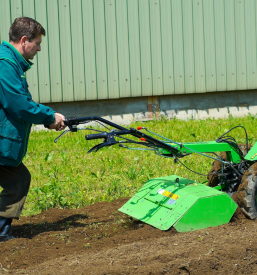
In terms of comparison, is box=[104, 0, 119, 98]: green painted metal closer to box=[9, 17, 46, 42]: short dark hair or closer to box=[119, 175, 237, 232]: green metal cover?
box=[119, 175, 237, 232]: green metal cover

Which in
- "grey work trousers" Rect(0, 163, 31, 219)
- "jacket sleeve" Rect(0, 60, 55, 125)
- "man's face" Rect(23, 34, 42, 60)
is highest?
"man's face" Rect(23, 34, 42, 60)

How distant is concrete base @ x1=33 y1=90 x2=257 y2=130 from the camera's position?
797 centimetres

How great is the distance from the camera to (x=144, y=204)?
398 centimetres

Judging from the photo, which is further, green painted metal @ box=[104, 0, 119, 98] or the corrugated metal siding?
green painted metal @ box=[104, 0, 119, 98]

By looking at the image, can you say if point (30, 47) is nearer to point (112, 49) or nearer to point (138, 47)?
point (112, 49)

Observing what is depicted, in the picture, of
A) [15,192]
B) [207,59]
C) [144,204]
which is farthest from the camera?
[207,59]

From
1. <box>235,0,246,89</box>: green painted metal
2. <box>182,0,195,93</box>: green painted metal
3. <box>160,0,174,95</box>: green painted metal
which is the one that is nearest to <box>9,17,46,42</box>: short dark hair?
<box>160,0,174,95</box>: green painted metal

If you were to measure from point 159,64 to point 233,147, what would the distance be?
4.38 metres

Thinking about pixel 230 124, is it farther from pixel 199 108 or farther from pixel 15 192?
pixel 15 192

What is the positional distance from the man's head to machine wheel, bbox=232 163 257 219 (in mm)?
2269

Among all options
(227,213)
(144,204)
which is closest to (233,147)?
(227,213)

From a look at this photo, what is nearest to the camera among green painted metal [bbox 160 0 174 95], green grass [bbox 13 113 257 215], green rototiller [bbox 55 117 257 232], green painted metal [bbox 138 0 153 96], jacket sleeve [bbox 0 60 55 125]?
jacket sleeve [bbox 0 60 55 125]

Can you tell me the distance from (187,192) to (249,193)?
586 millimetres

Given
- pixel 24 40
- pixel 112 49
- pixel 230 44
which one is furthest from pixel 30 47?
pixel 230 44
